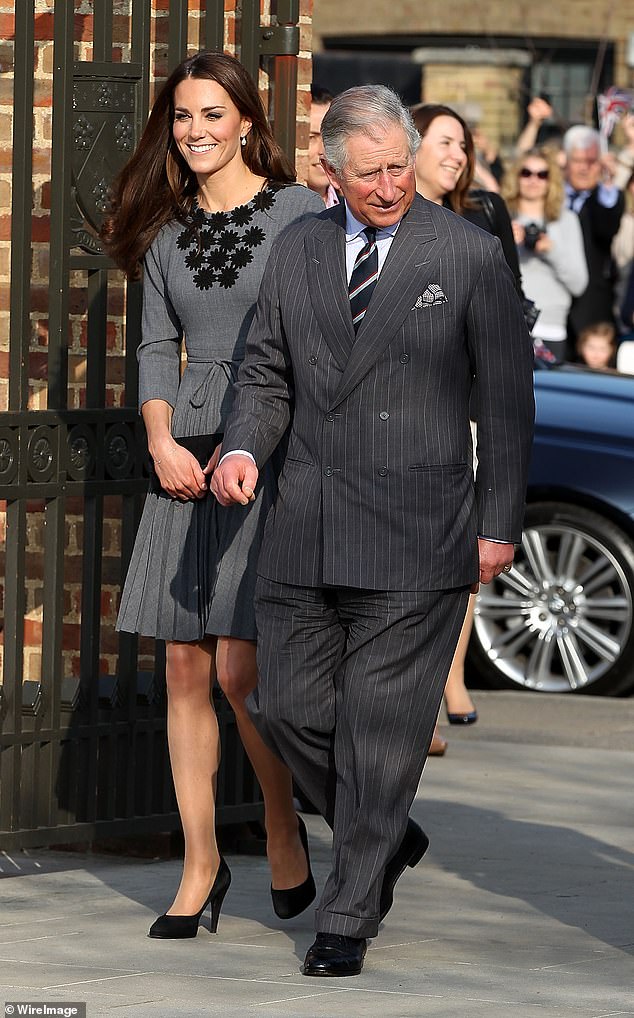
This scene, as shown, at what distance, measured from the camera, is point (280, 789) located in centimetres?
538

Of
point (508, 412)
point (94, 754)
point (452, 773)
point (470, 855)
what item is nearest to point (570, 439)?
point (452, 773)

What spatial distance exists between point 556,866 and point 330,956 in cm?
145

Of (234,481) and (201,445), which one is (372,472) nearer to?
(234,481)

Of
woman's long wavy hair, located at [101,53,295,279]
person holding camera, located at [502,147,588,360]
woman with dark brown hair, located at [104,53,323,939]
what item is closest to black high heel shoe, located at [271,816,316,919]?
woman with dark brown hair, located at [104,53,323,939]

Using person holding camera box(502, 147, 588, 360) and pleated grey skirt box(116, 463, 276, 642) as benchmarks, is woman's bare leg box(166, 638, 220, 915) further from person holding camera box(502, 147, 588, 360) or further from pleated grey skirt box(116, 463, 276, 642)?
person holding camera box(502, 147, 588, 360)

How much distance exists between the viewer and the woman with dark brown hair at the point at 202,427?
→ 17.3 ft

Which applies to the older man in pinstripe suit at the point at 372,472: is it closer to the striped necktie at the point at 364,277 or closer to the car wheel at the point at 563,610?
the striped necktie at the point at 364,277

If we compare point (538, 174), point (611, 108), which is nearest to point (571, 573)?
point (538, 174)

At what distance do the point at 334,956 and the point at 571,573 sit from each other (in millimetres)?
4620

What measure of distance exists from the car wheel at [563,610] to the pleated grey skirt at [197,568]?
414 centimetres

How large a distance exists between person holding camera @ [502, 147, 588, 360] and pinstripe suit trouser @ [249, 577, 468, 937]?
7.18 m

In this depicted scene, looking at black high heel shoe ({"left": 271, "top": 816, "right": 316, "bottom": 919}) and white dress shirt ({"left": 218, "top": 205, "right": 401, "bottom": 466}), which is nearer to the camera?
white dress shirt ({"left": 218, "top": 205, "right": 401, "bottom": 466})

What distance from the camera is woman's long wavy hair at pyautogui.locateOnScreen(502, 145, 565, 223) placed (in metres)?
12.9

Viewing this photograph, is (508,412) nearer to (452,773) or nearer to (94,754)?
(94,754)
